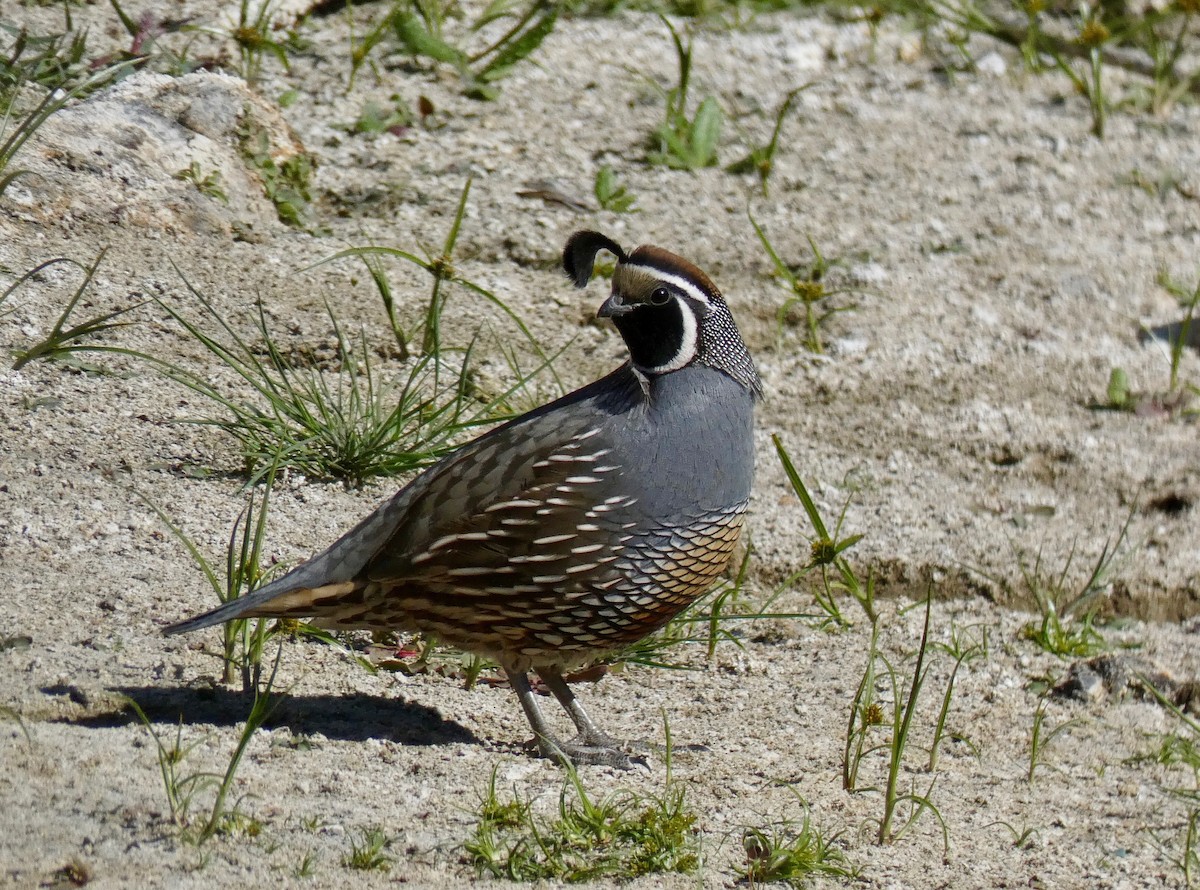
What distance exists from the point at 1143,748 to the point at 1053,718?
0.28 m

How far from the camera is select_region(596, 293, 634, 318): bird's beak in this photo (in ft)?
14.3

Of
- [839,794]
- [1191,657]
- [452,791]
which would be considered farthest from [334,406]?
[1191,657]

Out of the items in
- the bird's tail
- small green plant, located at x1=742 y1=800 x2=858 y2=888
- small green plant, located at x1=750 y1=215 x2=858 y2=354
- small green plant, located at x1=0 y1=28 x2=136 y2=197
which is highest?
small green plant, located at x1=0 y1=28 x2=136 y2=197

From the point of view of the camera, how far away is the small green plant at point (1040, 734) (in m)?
4.35

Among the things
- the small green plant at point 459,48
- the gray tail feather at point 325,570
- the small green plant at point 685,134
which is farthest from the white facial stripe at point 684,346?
the small green plant at point 459,48

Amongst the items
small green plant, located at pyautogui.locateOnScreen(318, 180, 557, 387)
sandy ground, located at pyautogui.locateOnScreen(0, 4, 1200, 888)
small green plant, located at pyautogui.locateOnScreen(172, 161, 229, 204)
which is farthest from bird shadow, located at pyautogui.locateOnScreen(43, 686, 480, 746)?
small green plant, located at pyautogui.locateOnScreen(172, 161, 229, 204)

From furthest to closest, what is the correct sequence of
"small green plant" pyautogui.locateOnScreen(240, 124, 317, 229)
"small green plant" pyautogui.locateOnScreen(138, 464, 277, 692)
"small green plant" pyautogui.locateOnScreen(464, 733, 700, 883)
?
"small green plant" pyautogui.locateOnScreen(240, 124, 317, 229), "small green plant" pyautogui.locateOnScreen(138, 464, 277, 692), "small green plant" pyautogui.locateOnScreen(464, 733, 700, 883)

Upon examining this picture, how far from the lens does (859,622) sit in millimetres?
5215

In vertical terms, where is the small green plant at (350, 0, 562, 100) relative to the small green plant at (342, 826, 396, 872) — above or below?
above

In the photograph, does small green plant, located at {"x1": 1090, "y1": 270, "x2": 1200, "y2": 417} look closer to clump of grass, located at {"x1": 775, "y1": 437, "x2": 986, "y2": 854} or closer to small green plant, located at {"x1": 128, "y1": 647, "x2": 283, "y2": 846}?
clump of grass, located at {"x1": 775, "y1": 437, "x2": 986, "y2": 854}

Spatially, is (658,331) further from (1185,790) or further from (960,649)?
(1185,790)

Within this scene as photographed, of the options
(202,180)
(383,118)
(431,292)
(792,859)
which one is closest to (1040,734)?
(792,859)

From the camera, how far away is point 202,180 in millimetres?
6000

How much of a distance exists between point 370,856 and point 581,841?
1.69 feet
